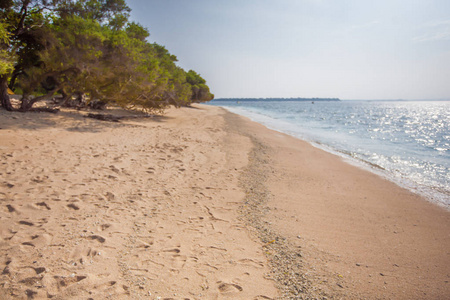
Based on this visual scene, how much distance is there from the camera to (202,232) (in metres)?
3.40

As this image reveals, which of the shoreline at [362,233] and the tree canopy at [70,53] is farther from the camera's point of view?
the tree canopy at [70,53]

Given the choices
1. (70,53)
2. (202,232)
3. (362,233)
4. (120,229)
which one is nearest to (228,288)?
(202,232)

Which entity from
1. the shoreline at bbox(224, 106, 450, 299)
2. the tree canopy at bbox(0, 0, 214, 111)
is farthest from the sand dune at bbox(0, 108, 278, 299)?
the tree canopy at bbox(0, 0, 214, 111)

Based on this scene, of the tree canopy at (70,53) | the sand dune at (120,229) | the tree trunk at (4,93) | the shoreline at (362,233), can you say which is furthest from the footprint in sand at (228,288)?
the tree trunk at (4,93)

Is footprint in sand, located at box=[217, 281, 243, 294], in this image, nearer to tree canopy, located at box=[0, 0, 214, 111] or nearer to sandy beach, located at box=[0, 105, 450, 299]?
sandy beach, located at box=[0, 105, 450, 299]

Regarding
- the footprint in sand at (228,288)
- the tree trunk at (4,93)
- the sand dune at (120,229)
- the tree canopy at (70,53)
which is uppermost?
the tree canopy at (70,53)

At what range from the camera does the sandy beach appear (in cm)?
238

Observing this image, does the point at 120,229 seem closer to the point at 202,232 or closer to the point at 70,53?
the point at 202,232

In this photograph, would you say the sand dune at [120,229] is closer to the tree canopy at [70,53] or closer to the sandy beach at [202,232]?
the sandy beach at [202,232]

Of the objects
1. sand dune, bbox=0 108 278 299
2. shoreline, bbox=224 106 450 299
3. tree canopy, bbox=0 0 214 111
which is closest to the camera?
sand dune, bbox=0 108 278 299

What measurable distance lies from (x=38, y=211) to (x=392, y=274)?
5.03 metres

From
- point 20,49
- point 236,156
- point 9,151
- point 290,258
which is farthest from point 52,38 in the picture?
point 290,258

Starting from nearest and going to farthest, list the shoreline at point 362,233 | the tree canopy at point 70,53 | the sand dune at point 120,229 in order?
the sand dune at point 120,229 → the shoreline at point 362,233 → the tree canopy at point 70,53

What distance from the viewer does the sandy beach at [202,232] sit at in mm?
2377
